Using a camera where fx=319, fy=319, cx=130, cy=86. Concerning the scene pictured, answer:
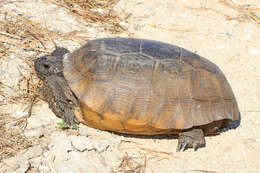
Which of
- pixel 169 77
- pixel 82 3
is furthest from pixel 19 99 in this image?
pixel 82 3

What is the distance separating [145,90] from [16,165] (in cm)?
153

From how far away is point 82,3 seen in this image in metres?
6.21

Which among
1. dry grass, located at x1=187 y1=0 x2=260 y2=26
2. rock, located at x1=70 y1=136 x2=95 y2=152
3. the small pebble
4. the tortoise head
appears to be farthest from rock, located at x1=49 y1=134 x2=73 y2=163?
dry grass, located at x1=187 y1=0 x2=260 y2=26

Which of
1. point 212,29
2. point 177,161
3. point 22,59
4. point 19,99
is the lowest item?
point 177,161

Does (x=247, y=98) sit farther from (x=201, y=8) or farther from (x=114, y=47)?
(x=201, y=8)

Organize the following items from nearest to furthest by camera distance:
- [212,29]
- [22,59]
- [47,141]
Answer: [47,141]
[22,59]
[212,29]

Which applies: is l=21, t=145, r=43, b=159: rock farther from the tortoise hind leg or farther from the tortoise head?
the tortoise hind leg

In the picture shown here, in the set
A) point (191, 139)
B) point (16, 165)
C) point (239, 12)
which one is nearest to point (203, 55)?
point (239, 12)

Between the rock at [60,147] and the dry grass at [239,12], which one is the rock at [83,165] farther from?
the dry grass at [239,12]

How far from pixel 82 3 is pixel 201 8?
243 centimetres

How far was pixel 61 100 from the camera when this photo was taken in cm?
390

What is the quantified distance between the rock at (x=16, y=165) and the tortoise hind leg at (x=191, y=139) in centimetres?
169

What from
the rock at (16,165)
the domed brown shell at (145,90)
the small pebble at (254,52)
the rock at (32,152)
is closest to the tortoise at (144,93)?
the domed brown shell at (145,90)

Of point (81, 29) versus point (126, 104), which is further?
point (81, 29)
